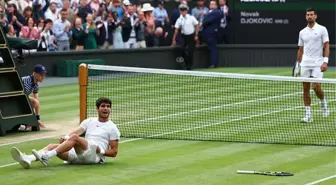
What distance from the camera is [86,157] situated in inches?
579

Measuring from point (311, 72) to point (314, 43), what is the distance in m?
0.59

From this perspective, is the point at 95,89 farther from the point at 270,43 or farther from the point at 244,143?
the point at 270,43

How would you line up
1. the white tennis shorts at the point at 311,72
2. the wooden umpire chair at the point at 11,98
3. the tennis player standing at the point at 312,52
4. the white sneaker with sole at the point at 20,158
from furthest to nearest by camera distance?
the white tennis shorts at the point at 311,72 → the tennis player standing at the point at 312,52 → the wooden umpire chair at the point at 11,98 → the white sneaker with sole at the point at 20,158

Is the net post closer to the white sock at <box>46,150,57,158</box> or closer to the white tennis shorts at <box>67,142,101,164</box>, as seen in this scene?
the white tennis shorts at <box>67,142,101,164</box>

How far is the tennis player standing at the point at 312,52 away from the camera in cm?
1967

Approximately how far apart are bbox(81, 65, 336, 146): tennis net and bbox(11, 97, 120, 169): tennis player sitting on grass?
3.01 meters

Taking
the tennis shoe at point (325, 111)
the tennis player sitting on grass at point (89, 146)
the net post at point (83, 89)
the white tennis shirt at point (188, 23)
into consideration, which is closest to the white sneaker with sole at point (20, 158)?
the tennis player sitting on grass at point (89, 146)

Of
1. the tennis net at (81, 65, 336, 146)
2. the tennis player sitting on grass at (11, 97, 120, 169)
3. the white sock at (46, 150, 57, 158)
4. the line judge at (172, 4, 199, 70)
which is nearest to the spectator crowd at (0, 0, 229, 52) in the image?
the line judge at (172, 4, 199, 70)

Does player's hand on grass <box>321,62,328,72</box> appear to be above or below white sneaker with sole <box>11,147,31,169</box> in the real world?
above

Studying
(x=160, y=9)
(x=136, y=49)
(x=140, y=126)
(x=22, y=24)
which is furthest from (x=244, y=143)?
(x=160, y=9)

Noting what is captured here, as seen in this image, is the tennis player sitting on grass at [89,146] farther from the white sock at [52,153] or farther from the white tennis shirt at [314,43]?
the white tennis shirt at [314,43]

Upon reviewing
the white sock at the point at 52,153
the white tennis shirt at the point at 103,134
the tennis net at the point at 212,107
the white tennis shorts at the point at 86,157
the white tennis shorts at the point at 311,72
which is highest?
the white tennis shorts at the point at 311,72

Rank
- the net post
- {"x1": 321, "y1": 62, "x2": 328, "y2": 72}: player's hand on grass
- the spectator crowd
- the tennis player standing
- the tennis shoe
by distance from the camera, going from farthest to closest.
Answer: the spectator crowd < the tennis shoe < the tennis player standing < {"x1": 321, "y1": 62, "x2": 328, "y2": 72}: player's hand on grass < the net post

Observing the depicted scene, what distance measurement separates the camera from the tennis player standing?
19672 mm
